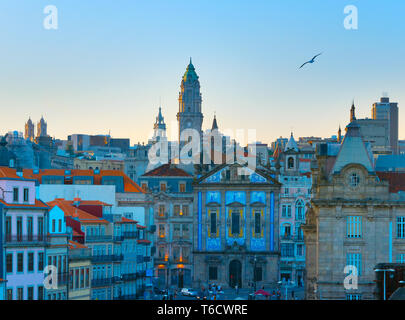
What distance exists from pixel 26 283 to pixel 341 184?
29.9m

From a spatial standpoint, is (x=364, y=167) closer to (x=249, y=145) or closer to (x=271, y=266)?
(x=271, y=266)

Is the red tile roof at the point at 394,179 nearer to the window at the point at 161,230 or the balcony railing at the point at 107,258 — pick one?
the balcony railing at the point at 107,258

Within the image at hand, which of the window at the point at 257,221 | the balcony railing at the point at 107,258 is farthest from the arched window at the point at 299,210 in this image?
the balcony railing at the point at 107,258

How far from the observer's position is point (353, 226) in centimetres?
7694

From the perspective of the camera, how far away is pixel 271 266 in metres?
127

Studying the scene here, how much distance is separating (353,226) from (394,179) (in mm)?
5475

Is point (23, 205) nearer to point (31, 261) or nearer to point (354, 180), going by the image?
point (31, 261)

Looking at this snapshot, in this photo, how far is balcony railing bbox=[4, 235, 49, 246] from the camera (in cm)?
5381

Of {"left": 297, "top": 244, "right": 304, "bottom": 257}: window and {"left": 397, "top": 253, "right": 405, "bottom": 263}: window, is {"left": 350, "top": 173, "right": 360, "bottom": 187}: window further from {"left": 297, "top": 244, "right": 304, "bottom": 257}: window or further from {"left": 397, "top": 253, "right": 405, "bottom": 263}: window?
{"left": 297, "top": 244, "right": 304, "bottom": 257}: window

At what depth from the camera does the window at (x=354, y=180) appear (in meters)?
77.1

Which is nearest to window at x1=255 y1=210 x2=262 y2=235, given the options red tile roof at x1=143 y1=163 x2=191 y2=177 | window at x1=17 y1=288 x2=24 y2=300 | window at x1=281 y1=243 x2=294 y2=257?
window at x1=281 y1=243 x2=294 y2=257

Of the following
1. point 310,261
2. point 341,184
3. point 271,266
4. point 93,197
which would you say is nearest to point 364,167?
point 341,184

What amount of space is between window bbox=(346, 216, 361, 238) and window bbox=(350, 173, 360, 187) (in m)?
2.37
